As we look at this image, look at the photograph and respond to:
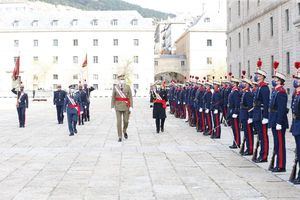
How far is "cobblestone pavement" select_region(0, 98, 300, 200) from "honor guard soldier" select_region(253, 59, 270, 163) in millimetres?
438

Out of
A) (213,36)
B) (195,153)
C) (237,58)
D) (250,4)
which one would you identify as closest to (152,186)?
(195,153)

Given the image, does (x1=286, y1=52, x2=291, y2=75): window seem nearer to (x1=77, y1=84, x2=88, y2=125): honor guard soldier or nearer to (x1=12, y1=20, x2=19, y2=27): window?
(x1=77, y1=84, x2=88, y2=125): honor guard soldier

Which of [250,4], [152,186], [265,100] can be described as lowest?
[152,186]

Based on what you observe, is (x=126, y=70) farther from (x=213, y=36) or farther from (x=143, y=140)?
(x=143, y=140)

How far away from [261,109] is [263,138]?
25.3 inches

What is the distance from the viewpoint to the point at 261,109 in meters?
12.3

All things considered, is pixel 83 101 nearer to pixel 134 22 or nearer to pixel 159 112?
pixel 159 112

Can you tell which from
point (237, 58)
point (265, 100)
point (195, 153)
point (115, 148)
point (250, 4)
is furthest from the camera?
point (237, 58)

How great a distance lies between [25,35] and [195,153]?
85192 mm

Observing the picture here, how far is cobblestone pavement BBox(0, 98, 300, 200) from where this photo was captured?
9.09 metres

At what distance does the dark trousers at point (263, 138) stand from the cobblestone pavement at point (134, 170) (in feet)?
1.24

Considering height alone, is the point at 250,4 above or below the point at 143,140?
above

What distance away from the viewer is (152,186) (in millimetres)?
9625

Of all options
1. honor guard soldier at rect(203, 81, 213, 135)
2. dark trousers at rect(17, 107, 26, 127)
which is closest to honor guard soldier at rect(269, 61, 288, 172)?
honor guard soldier at rect(203, 81, 213, 135)
